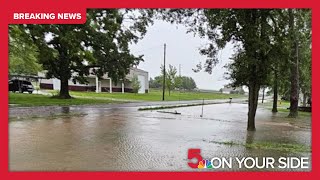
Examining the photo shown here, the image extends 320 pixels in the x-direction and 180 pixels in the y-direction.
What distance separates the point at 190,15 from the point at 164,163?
6.07 m

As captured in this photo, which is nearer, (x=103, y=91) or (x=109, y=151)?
(x=109, y=151)

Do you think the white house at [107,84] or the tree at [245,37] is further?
the white house at [107,84]

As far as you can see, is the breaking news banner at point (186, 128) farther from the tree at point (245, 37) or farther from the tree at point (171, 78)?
the tree at point (171, 78)

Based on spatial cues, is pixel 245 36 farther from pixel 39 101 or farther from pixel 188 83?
pixel 188 83

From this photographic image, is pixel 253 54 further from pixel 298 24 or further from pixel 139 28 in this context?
pixel 139 28

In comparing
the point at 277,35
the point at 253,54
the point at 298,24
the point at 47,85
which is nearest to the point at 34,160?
the point at 253,54

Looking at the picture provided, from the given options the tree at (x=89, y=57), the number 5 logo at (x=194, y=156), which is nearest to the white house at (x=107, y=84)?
the tree at (x=89, y=57)

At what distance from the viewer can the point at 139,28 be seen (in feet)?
41.7

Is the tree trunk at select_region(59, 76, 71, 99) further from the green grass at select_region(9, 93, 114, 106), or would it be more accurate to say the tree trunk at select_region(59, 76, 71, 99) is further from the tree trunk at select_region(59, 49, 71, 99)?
the green grass at select_region(9, 93, 114, 106)

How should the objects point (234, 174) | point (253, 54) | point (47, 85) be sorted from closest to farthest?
point (234, 174) < point (253, 54) < point (47, 85)

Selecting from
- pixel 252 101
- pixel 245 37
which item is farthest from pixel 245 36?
pixel 252 101

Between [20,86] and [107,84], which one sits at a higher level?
[107,84]

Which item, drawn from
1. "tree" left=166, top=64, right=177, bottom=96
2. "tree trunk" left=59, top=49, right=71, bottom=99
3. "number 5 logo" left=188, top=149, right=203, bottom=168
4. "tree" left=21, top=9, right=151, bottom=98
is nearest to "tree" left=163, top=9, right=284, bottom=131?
"number 5 logo" left=188, top=149, right=203, bottom=168

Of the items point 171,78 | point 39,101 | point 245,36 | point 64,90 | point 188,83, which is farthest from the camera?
point 171,78
